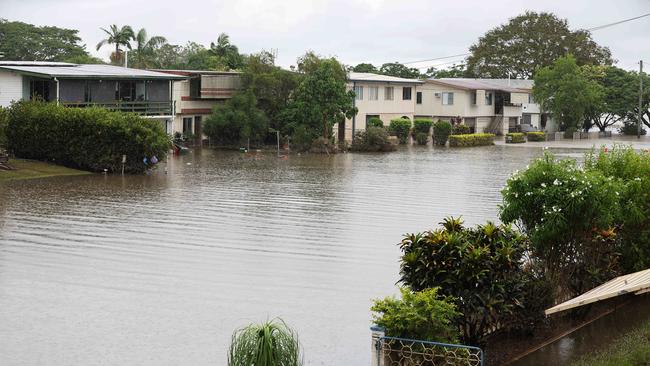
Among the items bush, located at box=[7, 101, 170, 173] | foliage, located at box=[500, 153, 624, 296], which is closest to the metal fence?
foliage, located at box=[500, 153, 624, 296]

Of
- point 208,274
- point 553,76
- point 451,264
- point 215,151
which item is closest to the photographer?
point 451,264

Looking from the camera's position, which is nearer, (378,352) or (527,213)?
(378,352)

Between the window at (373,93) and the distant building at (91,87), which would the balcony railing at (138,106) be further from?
the window at (373,93)

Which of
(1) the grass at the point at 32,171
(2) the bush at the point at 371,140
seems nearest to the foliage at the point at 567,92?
(2) the bush at the point at 371,140

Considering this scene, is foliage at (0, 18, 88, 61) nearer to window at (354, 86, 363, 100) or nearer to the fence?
window at (354, 86, 363, 100)

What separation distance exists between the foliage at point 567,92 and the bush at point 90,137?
51167 millimetres

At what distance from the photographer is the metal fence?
13.6m

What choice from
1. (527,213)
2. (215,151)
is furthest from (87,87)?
(527,213)

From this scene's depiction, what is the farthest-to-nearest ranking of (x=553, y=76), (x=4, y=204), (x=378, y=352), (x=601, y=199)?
(x=553, y=76) < (x=4, y=204) < (x=601, y=199) < (x=378, y=352)

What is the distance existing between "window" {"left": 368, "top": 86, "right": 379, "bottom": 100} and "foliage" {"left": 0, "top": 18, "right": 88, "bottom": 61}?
103 feet

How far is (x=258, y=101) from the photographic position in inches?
2505

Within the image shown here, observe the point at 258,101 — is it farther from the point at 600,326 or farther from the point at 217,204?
the point at 600,326

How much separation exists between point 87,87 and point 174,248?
93.7 ft

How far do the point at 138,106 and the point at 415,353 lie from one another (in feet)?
141
